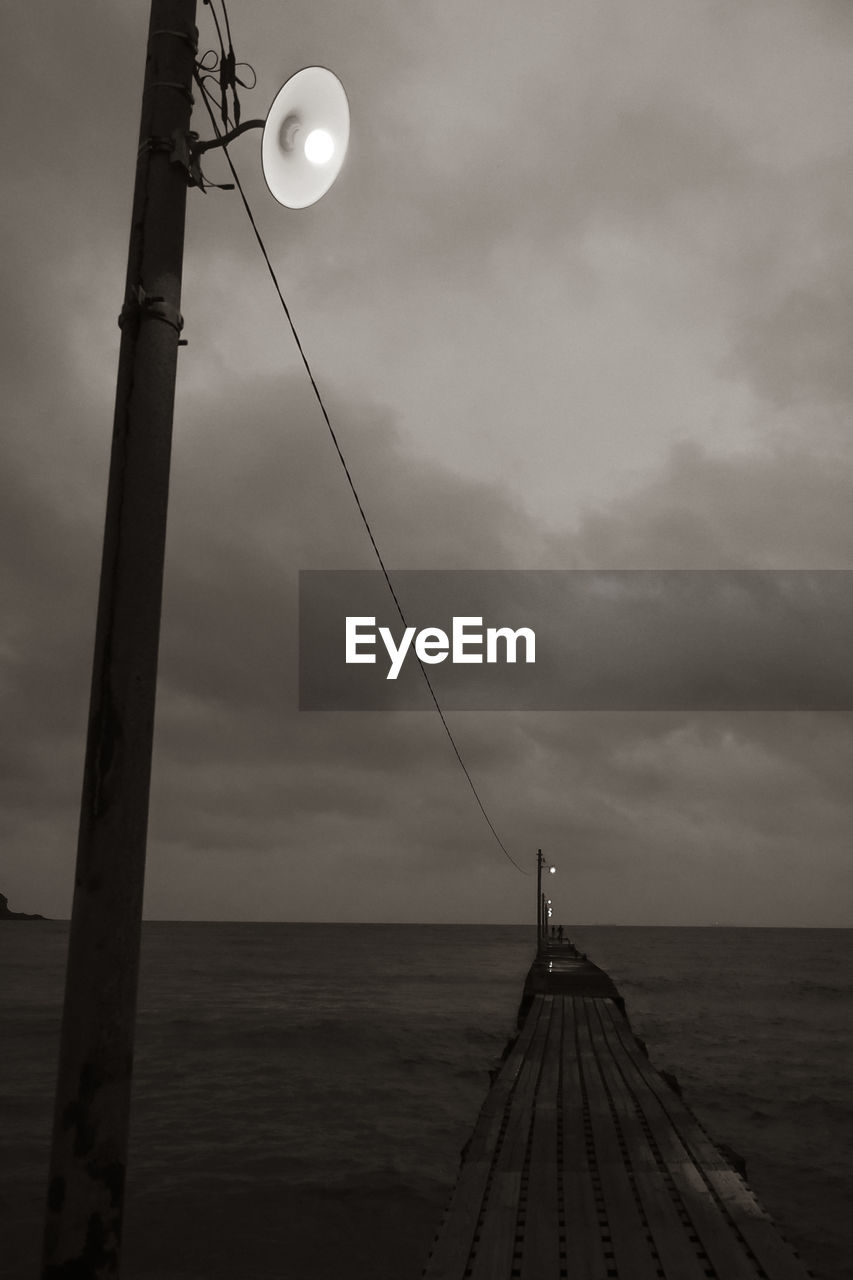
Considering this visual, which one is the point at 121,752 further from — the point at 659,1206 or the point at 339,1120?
the point at 339,1120

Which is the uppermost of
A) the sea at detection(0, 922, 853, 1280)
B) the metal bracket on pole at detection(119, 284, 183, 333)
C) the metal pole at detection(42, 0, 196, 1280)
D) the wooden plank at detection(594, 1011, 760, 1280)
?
the metal bracket on pole at detection(119, 284, 183, 333)

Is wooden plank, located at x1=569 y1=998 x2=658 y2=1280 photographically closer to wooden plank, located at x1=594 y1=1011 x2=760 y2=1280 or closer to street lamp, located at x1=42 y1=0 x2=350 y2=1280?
wooden plank, located at x1=594 y1=1011 x2=760 y2=1280

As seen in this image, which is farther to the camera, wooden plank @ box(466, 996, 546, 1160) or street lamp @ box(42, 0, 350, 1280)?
wooden plank @ box(466, 996, 546, 1160)

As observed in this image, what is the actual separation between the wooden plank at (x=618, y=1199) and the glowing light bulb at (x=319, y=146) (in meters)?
9.16

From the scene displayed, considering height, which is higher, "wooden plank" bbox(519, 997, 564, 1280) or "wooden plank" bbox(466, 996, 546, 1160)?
"wooden plank" bbox(519, 997, 564, 1280)

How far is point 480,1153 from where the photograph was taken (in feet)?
39.5

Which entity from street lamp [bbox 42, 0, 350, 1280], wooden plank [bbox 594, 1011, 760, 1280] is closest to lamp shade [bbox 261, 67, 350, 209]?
street lamp [bbox 42, 0, 350, 1280]

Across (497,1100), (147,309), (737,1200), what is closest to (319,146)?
(147,309)

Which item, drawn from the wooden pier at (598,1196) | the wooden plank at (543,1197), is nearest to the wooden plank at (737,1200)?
the wooden pier at (598,1196)

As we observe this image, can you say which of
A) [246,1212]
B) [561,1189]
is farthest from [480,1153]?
A: [246,1212]

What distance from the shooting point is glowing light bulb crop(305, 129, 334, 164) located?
349 cm

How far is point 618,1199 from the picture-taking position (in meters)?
10.1

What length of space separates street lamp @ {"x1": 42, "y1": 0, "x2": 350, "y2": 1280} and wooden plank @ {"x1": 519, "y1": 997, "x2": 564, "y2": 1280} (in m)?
7.29

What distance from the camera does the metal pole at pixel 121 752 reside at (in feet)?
7.83
